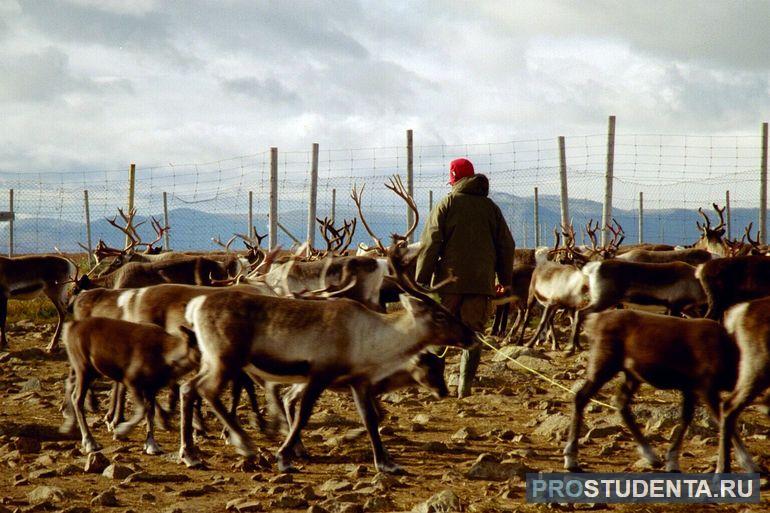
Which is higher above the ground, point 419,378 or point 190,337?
point 190,337

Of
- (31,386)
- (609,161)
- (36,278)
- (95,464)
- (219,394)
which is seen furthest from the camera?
(609,161)

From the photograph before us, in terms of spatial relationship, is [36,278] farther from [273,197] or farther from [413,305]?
[413,305]

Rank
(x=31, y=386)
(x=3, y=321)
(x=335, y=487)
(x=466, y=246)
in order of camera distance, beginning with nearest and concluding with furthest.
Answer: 1. (x=335, y=487)
2. (x=466, y=246)
3. (x=31, y=386)
4. (x=3, y=321)

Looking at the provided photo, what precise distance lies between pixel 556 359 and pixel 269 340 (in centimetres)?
508

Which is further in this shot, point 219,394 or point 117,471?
point 219,394

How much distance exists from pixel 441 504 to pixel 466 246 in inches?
121

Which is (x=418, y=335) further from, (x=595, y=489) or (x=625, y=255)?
(x=625, y=255)

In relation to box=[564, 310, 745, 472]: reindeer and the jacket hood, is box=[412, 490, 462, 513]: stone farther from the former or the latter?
the jacket hood

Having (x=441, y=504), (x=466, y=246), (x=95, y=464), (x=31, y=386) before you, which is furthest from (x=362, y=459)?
(x=31, y=386)

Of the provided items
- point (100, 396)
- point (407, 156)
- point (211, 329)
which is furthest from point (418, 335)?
point (407, 156)

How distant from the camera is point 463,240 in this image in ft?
22.3

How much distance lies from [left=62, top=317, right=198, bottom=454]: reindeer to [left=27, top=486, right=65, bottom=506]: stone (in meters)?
1.00

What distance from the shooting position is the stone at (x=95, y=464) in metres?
4.74

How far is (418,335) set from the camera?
516 centimetres
